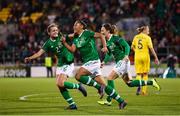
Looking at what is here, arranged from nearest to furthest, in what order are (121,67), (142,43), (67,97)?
(67,97)
(121,67)
(142,43)

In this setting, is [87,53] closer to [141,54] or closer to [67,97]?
[67,97]

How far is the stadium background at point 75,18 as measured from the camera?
36.3 meters

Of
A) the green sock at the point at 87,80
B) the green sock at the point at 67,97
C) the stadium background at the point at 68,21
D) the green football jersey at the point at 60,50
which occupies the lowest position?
the green sock at the point at 67,97

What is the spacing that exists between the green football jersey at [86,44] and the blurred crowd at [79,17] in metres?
20.5

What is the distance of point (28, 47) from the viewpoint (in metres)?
39.1

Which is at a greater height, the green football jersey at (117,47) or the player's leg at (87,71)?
the green football jersey at (117,47)

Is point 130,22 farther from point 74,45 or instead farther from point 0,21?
point 74,45

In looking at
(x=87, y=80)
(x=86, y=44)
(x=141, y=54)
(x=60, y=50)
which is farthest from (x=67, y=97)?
(x=141, y=54)

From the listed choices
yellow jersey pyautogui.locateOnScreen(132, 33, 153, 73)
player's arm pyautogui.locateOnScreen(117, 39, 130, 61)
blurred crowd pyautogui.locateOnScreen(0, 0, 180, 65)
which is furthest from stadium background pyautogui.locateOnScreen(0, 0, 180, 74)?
player's arm pyautogui.locateOnScreen(117, 39, 130, 61)

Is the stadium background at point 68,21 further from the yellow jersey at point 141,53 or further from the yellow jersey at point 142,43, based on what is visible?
the yellow jersey at point 142,43

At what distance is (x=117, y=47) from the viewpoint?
16.1 meters

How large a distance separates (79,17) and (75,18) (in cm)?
47

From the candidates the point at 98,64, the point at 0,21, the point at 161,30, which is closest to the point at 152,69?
the point at 161,30

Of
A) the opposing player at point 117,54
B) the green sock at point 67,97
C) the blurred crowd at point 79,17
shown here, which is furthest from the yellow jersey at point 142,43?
the blurred crowd at point 79,17
